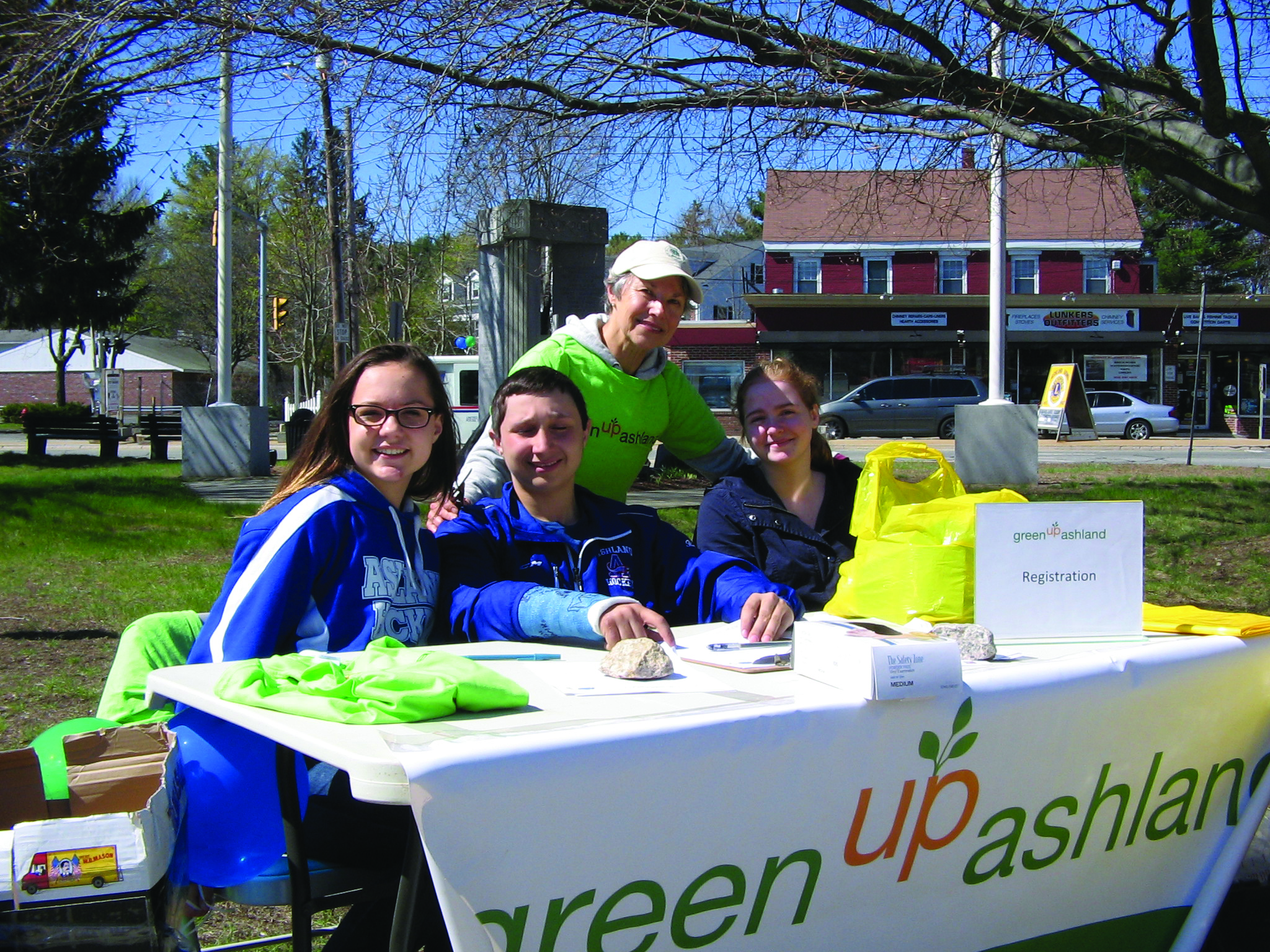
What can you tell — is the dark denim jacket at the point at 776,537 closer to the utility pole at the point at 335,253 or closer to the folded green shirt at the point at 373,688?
the folded green shirt at the point at 373,688

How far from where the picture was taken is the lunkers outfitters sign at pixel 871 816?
1489 millimetres

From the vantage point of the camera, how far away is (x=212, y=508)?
10.6 metres

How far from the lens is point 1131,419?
28734 millimetres

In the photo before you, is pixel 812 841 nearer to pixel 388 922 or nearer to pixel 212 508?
pixel 388 922

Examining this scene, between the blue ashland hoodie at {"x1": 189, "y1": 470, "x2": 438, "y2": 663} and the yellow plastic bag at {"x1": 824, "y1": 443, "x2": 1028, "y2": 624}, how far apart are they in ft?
3.31

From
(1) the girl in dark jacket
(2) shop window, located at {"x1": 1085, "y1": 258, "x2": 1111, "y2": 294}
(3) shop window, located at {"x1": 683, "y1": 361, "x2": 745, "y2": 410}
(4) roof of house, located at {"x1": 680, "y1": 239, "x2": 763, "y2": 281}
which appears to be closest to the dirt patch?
(1) the girl in dark jacket

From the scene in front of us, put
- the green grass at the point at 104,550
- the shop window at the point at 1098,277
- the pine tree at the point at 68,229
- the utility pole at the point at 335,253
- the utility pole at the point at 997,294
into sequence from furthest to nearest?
the shop window at the point at 1098,277 < the utility pole at the point at 335,253 < the utility pole at the point at 997,294 < the green grass at the point at 104,550 < the pine tree at the point at 68,229

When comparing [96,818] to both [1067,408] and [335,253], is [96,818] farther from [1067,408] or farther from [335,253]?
[1067,408]

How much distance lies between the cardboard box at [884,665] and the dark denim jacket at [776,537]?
1.39 m

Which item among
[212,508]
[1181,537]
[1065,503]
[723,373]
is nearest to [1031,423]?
[1181,537]

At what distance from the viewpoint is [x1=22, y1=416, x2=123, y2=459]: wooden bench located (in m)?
20.1

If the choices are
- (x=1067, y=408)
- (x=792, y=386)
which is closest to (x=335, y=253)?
(x=1067, y=408)

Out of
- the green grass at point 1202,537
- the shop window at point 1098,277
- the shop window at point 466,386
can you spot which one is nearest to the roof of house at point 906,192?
the green grass at point 1202,537

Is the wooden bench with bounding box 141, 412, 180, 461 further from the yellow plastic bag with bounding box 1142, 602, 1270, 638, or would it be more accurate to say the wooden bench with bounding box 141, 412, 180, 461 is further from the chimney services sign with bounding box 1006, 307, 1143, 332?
the chimney services sign with bounding box 1006, 307, 1143, 332
